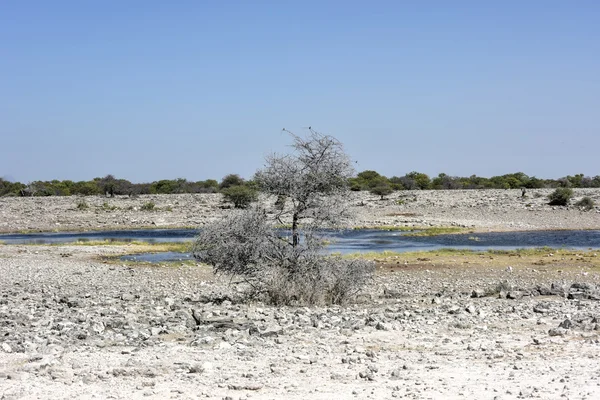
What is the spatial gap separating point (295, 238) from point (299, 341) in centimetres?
579

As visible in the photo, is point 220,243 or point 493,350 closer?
point 493,350

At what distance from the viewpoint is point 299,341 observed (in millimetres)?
12328

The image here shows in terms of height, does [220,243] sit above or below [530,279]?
above

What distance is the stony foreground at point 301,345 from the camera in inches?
363

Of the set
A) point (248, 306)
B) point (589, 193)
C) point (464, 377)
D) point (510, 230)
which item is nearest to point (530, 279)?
point (248, 306)

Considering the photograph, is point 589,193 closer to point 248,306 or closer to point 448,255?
point 448,255

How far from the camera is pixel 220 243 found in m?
17.7

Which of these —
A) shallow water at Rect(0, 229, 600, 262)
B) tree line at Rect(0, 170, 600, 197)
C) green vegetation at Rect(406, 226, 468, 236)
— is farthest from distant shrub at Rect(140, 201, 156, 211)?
green vegetation at Rect(406, 226, 468, 236)

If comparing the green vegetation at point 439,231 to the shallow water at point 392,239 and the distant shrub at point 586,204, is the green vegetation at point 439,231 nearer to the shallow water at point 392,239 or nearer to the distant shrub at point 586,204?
the shallow water at point 392,239

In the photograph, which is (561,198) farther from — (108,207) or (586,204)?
(108,207)

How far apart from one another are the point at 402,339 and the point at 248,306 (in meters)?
5.02

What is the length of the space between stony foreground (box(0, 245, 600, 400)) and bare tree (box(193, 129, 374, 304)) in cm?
82

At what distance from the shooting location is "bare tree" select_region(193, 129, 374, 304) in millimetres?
17500

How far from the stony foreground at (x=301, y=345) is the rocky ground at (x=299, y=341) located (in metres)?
0.03
